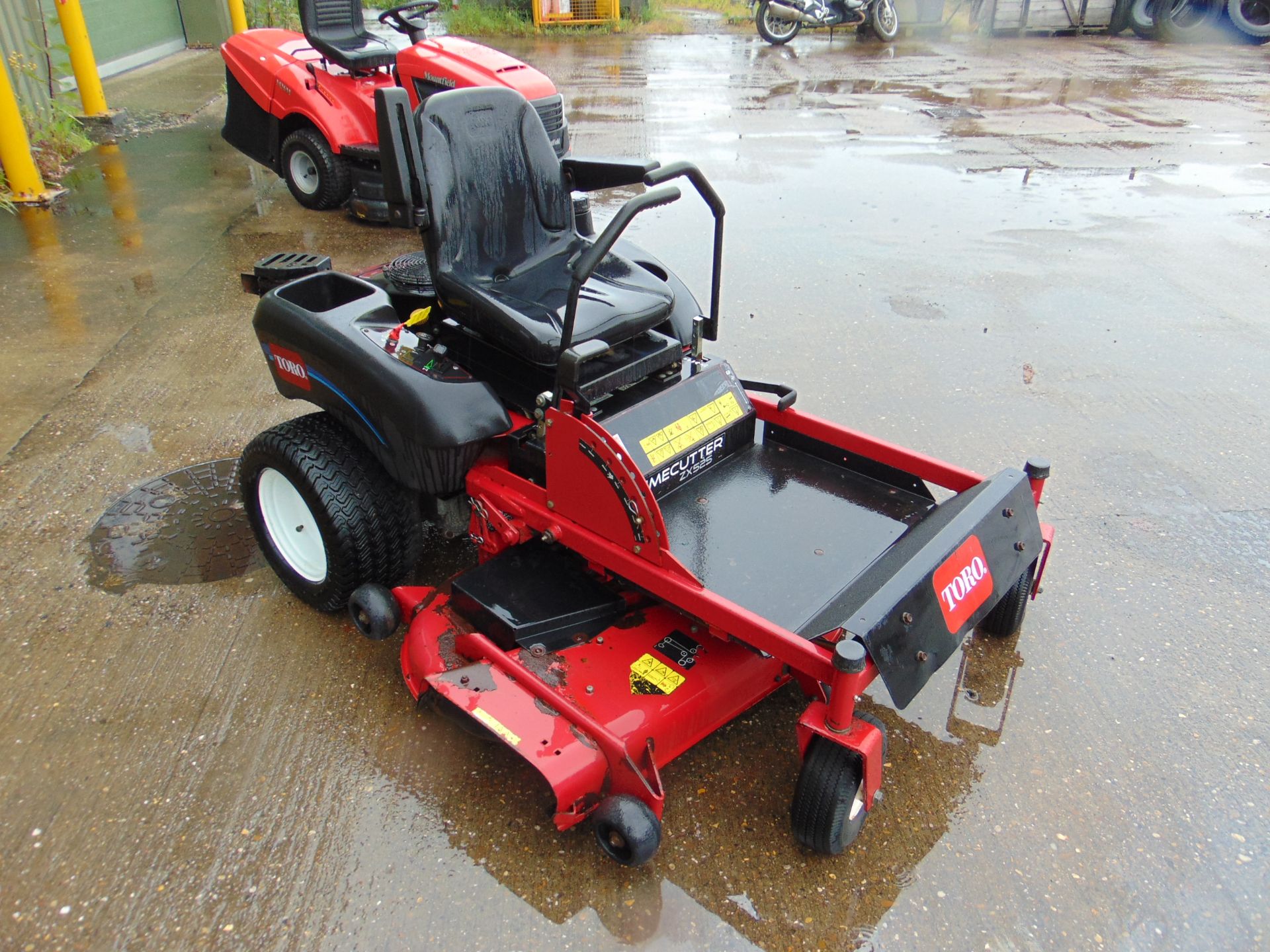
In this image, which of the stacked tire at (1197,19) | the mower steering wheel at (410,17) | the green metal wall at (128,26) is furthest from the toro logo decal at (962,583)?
the stacked tire at (1197,19)

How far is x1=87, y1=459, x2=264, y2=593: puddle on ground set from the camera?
9.89 ft

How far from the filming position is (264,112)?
6.18 m

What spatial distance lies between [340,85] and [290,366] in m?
3.75

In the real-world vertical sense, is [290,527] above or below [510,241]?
below

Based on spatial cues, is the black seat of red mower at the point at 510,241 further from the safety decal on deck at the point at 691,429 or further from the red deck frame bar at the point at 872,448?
the red deck frame bar at the point at 872,448

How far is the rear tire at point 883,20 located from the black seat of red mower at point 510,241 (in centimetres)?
1341

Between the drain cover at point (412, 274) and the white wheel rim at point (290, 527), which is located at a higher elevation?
the drain cover at point (412, 274)

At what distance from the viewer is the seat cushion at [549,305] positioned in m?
2.53

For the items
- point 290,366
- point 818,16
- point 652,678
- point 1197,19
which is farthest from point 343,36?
point 1197,19

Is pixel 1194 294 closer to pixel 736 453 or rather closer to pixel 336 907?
pixel 736 453

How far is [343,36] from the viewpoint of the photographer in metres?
5.88

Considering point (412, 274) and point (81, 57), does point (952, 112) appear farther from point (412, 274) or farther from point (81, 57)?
point (81, 57)

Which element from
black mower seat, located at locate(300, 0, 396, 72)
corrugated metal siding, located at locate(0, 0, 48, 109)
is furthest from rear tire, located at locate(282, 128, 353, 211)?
corrugated metal siding, located at locate(0, 0, 48, 109)

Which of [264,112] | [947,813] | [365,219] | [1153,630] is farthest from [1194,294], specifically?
[264,112]
